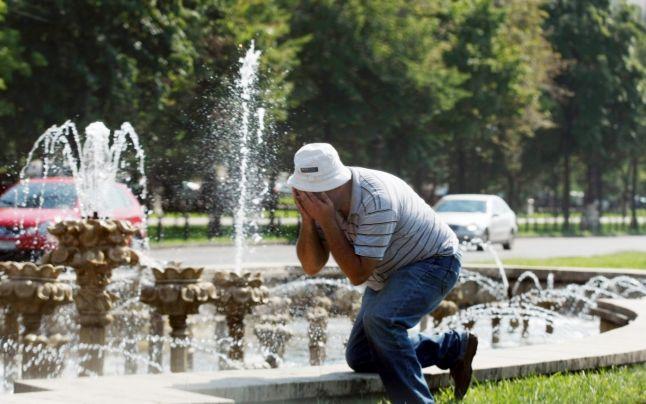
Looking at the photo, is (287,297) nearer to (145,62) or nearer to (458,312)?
(458,312)

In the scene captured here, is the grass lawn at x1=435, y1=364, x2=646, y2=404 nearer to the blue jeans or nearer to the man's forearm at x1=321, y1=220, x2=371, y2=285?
the blue jeans

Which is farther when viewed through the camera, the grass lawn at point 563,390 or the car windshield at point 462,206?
the car windshield at point 462,206

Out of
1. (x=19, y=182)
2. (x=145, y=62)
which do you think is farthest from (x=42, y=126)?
(x=19, y=182)

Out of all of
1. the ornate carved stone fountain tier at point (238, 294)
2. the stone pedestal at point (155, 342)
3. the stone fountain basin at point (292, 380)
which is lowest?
the stone pedestal at point (155, 342)

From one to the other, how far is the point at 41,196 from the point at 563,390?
13557 mm

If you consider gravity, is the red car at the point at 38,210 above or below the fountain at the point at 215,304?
above

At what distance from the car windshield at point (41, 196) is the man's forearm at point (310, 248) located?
1297cm

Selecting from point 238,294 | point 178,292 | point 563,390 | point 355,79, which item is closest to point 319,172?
point 563,390

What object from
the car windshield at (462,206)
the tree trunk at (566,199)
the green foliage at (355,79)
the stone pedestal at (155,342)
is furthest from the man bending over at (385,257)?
the tree trunk at (566,199)

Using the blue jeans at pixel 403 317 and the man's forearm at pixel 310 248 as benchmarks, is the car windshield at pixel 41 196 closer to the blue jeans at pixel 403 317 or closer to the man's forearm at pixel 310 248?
the man's forearm at pixel 310 248

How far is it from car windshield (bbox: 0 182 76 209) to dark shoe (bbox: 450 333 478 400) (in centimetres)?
1304

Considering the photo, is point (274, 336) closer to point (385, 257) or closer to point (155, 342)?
point (155, 342)

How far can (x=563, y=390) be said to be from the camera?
5.85 metres

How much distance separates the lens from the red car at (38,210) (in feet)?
58.4
